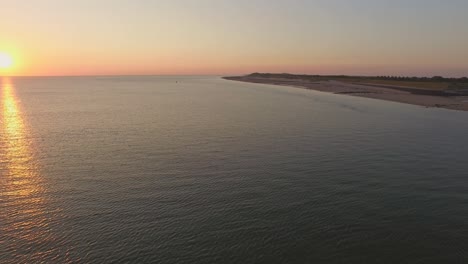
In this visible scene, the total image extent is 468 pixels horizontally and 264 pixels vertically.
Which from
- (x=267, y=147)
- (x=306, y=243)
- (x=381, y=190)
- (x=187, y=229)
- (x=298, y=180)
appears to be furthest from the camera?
(x=267, y=147)

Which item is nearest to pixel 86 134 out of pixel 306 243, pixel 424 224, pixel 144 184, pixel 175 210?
pixel 144 184

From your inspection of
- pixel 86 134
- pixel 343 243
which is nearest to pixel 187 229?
pixel 343 243

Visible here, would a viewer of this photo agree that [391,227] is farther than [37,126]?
No

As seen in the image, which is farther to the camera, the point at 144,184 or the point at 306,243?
the point at 144,184

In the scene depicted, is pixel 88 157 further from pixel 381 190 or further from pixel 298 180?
pixel 381 190

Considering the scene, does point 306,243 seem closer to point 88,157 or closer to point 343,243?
point 343,243

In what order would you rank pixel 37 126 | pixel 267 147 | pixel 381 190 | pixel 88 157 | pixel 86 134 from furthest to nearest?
pixel 37 126
pixel 86 134
pixel 267 147
pixel 88 157
pixel 381 190
